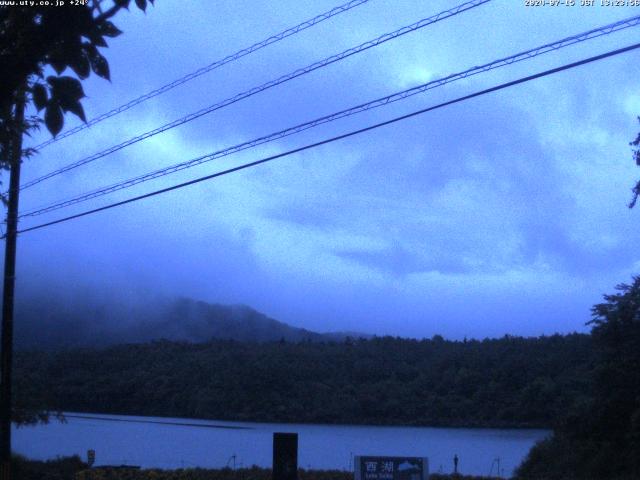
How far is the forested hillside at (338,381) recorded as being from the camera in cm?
2945

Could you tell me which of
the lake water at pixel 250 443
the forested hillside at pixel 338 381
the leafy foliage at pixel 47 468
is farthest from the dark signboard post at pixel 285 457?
the forested hillside at pixel 338 381

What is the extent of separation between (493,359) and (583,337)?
4.03 m

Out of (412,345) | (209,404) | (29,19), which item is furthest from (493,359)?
(29,19)

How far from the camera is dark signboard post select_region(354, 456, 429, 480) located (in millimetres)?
13242

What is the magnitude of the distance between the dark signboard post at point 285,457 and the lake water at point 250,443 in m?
10.3

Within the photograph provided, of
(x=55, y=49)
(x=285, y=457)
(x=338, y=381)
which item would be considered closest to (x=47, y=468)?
(x=338, y=381)

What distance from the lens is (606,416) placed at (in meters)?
22.7

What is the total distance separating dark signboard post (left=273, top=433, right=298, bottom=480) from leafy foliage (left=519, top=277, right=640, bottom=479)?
1196 cm

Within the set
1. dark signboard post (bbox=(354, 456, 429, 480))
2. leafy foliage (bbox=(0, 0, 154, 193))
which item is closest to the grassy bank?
dark signboard post (bbox=(354, 456, 429, 480))

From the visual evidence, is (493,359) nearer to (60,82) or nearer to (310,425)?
(310,425)

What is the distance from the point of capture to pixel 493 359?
31297 millimetres

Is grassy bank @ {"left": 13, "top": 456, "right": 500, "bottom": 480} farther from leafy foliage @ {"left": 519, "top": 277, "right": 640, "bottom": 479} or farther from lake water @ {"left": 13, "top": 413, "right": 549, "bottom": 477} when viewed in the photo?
leafy foliage @ {"left": 519, "top": 277, "right": 640, "bottom": 479}

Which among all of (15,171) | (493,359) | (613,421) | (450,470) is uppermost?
(15,171)

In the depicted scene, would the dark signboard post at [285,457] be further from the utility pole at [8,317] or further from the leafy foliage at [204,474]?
the utility pole at [8,317]
